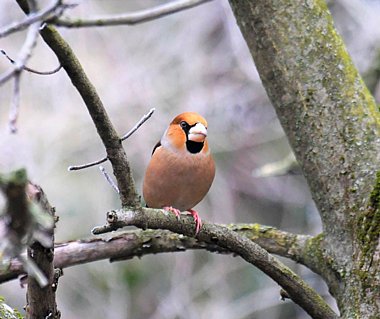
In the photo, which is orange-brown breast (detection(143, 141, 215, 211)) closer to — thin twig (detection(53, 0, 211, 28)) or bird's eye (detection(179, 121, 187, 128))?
bird's eye (detection(179, 121, 187, 128))

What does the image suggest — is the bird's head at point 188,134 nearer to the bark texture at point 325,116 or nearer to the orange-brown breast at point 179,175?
the orange-brown breast at point 179,175

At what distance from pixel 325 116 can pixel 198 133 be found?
651 mm

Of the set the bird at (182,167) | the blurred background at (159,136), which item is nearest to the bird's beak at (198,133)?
the bird at (182,167)

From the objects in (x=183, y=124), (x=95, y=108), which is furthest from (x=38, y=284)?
(x=183, y=124)

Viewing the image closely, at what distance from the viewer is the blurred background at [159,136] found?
5211 mm

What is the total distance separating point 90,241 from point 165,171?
506 millimetres

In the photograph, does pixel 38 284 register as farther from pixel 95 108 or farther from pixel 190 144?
pixel 190 144

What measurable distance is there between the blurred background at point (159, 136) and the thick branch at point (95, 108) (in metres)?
3.09

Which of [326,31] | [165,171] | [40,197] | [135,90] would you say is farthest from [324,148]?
[135,90]

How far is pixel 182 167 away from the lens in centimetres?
297

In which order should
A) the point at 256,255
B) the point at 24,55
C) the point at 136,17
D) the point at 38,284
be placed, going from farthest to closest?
the point at 136,17 → the point at 256,255 → the point at 38,284 → the point at 24,55

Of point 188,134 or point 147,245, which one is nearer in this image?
point 147,245

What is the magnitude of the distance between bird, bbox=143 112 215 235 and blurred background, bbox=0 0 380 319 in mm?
2032

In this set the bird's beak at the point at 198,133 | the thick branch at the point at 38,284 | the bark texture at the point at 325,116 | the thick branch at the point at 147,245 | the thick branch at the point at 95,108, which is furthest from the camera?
the bird's beak at the point at 198,133
